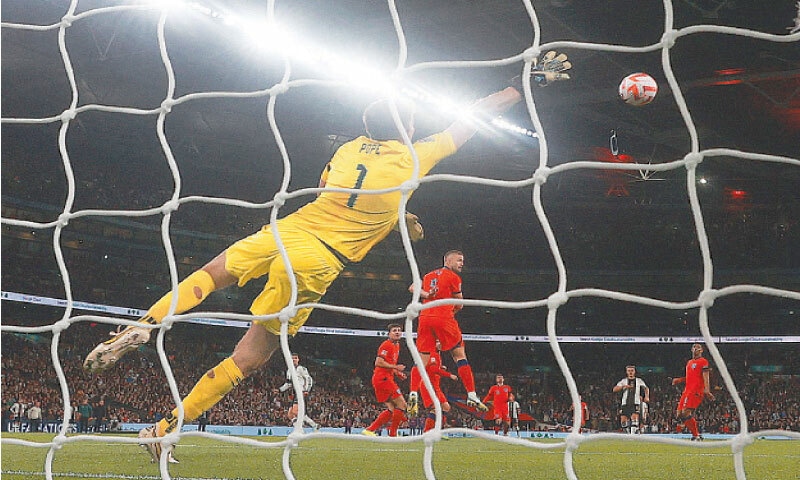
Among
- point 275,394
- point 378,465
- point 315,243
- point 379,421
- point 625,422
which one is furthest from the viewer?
point 275,394

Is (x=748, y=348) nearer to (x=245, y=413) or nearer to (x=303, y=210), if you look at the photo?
(x=245, y=413)

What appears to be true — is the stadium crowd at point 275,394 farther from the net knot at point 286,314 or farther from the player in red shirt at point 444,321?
the net knot at point 286,314

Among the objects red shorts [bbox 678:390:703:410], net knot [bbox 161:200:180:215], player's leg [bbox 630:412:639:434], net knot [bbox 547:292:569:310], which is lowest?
net knot [bbox 547:292:569:310]

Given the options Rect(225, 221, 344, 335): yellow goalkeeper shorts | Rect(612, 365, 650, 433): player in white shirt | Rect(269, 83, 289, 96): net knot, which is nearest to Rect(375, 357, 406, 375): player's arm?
Rect(612, 365, 650, 433): player in white shirt

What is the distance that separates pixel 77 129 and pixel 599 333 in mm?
15732

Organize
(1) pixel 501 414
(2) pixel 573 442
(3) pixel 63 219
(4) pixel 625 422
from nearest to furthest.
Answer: (2) pixel 573 442, (3) pixel 63 219, (1) pixel 501 414, (4) pixel 625 422

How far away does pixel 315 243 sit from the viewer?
13.3ft

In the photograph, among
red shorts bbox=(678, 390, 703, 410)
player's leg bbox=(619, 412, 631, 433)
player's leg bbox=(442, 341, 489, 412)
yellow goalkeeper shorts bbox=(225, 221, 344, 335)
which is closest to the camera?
yellow goalkeeper shorts bbox=(225, 221, 344, 335)

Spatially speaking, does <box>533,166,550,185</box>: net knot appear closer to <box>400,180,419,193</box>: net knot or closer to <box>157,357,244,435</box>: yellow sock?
<box>400,180,419,193</box>: net knot

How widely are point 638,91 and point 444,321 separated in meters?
3.14

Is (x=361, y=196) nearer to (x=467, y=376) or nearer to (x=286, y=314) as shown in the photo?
(x=286, y=314)

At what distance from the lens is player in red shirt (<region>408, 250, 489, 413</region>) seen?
7366mm

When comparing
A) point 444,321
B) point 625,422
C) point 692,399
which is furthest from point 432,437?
point 625,422

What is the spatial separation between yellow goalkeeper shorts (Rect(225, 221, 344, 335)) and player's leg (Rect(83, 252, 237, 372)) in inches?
2.6
